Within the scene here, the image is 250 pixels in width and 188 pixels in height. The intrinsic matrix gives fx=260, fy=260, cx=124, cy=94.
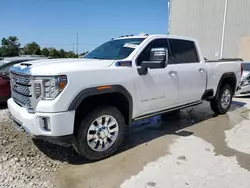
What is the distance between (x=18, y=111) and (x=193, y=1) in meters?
29.4

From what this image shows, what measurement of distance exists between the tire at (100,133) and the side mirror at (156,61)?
84 centimetres

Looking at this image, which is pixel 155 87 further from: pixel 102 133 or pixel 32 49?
pixel 32 49

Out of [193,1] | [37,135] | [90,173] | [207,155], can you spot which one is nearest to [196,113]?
[207,155]

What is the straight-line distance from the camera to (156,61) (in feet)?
13.6

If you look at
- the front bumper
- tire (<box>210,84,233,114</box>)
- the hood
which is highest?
the hood

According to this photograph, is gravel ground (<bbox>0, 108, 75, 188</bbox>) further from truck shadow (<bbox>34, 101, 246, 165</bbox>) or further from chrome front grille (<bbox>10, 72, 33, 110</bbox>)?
chrome front grille (<bbox>10, 72, 33, 110</bbox>)

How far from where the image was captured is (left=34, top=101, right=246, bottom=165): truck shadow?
163 inches

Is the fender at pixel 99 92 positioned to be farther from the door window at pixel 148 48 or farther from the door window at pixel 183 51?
the door window at pixel 183 51

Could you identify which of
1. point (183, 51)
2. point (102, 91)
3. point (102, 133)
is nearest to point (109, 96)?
point (102, 91)

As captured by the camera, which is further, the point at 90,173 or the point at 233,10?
the point at 233,10

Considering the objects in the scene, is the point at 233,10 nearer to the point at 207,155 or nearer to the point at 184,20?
the point at 184,20

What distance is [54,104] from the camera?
333 centimetres

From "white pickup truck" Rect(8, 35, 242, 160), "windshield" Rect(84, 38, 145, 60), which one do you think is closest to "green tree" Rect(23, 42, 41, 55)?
"windshield" Rect(84, 38, 145, 60)

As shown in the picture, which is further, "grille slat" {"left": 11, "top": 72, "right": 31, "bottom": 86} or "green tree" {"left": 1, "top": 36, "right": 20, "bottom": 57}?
"green tree" {"left": 1, "top": 36, "right": 20, "bottom": 57}
